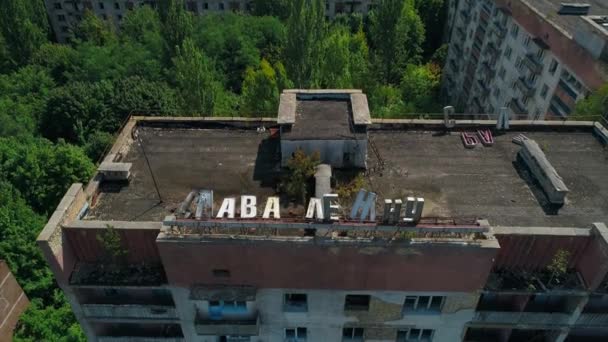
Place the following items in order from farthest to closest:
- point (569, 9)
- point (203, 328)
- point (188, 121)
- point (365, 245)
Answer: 1. point (569, 9)
2. point (188, 121)
3. point (203, 328)
4. point (365, 245)

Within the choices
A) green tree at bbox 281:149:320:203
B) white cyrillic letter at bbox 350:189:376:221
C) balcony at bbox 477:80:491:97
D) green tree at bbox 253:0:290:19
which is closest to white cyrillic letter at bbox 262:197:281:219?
green tree at bbox 281:149:320:203

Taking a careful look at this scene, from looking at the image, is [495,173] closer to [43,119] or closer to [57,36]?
[43,119]

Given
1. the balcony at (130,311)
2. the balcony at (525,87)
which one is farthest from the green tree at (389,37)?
the balcony at (130,311)


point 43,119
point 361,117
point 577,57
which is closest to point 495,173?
point 361,117

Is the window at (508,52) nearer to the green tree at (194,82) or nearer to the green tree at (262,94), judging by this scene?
the green tree at (262,94)

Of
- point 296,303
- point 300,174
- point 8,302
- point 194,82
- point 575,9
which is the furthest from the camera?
point 194,82

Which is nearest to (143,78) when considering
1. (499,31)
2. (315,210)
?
(499,31)

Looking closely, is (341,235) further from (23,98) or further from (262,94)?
(23,98)
